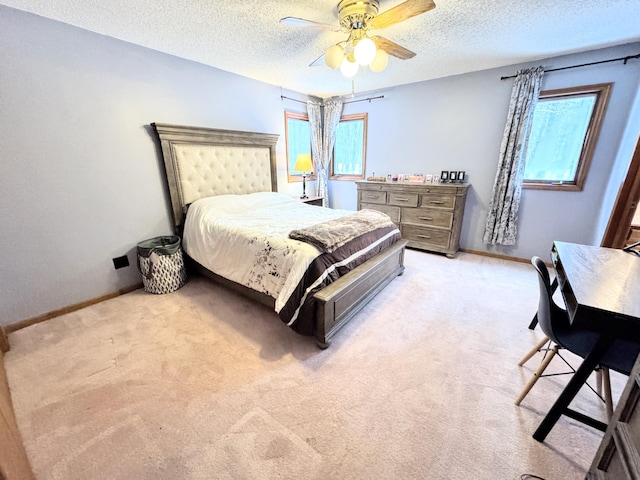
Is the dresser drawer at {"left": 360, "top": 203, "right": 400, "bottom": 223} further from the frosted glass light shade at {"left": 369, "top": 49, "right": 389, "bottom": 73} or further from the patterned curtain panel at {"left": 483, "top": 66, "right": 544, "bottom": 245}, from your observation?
the frosted glass light shade at {"left": 369, "top": 49, "right": 389, "bottom": 73}

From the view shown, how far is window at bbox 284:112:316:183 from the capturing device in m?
4.18

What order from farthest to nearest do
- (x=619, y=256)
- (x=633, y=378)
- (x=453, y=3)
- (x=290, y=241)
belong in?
(x=290, y=241) < (x=453, y=3) < (x=619, y=256) < (x=633, y=378)

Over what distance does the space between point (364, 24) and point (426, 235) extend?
2.68 m

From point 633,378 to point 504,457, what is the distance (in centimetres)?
70

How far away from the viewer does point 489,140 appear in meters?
3.32

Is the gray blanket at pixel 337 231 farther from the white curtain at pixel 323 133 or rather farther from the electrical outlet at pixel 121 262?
the white curtain at pixel 323 133

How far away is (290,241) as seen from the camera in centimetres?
199

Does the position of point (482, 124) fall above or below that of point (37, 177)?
Result: above

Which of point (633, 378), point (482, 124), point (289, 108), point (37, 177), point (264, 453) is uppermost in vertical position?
point (289, 108)

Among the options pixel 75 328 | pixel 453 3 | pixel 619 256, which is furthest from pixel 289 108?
pixel 619 256

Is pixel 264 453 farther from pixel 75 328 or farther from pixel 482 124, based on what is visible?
pixel 482 124

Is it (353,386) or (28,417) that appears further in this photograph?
(353,386)

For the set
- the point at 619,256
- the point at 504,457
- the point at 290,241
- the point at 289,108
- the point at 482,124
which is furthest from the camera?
the point at 289,108

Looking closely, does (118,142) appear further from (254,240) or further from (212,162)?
(254,240)
